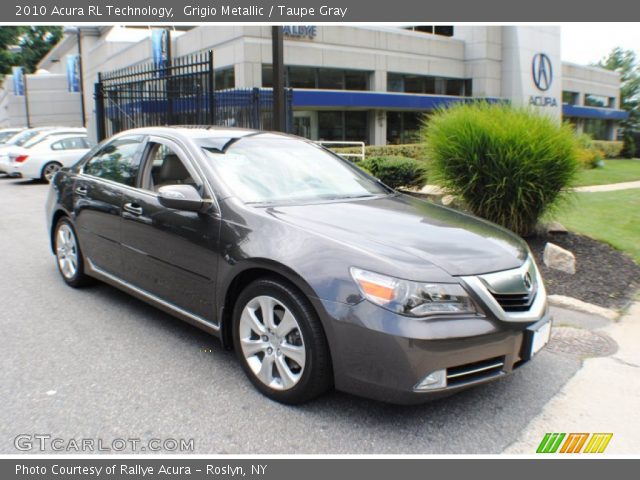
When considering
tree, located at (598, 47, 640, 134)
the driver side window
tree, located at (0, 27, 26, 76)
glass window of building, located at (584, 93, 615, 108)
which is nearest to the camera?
the driver side window

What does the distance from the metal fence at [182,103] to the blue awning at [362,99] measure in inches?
568

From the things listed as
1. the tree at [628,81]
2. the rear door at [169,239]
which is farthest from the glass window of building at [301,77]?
the tree at [628,81]

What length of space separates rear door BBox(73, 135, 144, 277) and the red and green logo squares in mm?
3398

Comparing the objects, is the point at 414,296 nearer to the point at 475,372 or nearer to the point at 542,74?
the point at 475,372

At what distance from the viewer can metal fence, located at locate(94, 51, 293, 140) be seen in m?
11.4

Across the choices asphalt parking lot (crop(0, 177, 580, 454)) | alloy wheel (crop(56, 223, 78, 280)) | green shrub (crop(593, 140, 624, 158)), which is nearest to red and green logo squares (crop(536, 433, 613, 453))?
asphalt parking lot (crop(0, 177, 580, 454))

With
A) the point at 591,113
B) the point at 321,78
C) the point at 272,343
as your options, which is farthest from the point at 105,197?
the point at 591,113

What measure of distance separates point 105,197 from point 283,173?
167cm

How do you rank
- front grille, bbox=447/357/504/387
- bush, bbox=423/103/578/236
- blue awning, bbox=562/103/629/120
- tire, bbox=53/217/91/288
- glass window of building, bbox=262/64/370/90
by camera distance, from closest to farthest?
1. front grille, bbox=447/357/504/387
2. tire, bbox=53/217/91/288
3. bush, bbox=423/103/578/236
4. glass window of building, bbox=262/64/370/90
5. blue awning, bbox=562/103/629/120

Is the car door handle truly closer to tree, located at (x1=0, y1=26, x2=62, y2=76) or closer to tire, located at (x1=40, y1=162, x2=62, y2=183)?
tire, located at (x1=40, y1=162, x2=62, y2=183)

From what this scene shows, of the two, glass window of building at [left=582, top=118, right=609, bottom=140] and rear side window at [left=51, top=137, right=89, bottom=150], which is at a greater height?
glass window of building at [left=582, top=118, right=609, bottom=140]

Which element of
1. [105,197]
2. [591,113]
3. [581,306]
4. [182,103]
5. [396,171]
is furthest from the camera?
[591,113]

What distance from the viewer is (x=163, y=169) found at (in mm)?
4469

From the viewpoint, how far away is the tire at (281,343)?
3115 mm
